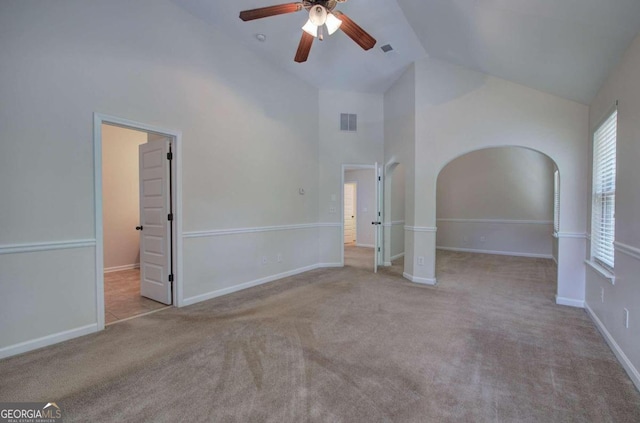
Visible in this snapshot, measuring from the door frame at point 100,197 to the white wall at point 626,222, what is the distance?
4.19m

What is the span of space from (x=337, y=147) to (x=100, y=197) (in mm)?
3937

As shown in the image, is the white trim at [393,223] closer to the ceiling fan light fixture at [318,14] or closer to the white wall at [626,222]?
the white wall at [626,222]

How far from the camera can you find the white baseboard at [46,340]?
2.32 m

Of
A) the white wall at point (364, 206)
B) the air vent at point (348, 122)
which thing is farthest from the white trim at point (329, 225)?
the white wall at point (364, 206)

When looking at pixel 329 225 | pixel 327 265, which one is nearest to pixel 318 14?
pixel 329 225

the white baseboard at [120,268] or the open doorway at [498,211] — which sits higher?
the open doorway at [498,211]

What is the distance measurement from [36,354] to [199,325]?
124 cm

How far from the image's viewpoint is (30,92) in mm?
2387

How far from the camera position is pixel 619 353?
7.63 feet

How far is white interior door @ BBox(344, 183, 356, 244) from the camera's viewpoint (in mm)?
9289

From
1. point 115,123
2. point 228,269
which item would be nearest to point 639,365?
point 228,269

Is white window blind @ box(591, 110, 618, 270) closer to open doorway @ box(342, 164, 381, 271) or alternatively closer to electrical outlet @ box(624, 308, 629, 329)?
electrical outlet @ box(624, 308, 629, 329)

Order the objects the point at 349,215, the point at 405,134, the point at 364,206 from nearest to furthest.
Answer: the point at 405,134 < the point at 364,206 < the point at 349,215

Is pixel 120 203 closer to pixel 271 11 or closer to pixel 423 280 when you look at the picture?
pixel 271 11
